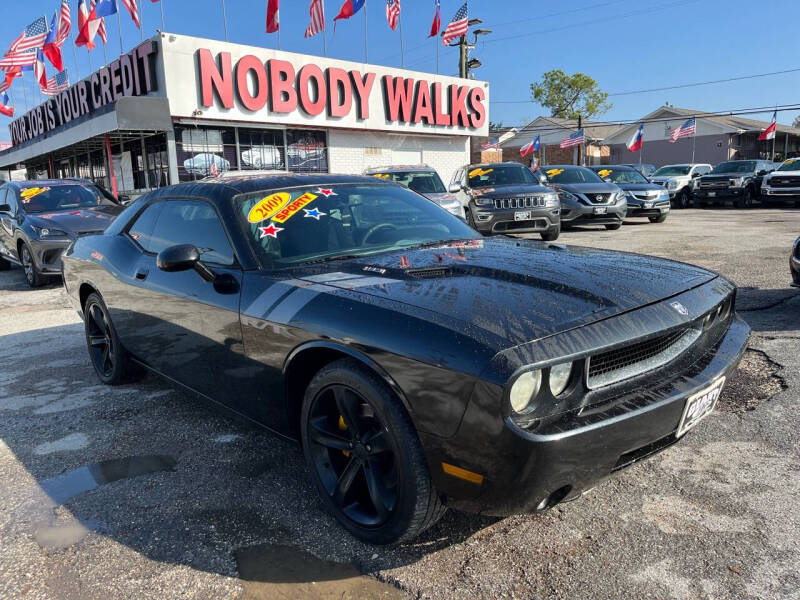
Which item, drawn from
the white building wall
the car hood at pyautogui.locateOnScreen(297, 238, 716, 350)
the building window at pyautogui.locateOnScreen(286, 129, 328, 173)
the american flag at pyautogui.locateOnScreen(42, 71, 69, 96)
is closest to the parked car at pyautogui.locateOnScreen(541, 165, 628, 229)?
the building window at pyautogui.locateOnScreen(286, 129, 328, 173)

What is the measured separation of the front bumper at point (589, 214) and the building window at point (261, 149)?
378 inches

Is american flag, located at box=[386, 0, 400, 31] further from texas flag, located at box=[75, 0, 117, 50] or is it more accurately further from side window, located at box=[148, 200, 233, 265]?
side window, located at box=[148, 200, 233, 265]

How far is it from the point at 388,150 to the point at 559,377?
67.8 feet

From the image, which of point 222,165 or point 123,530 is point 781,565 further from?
point 222,165

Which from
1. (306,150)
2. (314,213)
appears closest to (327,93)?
(306,150)

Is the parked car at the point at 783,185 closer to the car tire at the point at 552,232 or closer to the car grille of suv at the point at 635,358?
the car tire at the point at 552,232

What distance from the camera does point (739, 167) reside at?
20969 mm

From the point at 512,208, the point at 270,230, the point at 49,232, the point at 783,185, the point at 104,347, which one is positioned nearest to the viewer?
the point at 270,230

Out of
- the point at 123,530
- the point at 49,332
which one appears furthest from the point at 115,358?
the point at 49,332

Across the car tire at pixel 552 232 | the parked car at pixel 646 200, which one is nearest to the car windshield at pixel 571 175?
the parked car at pixel 646 200

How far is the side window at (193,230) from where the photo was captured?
119 inches

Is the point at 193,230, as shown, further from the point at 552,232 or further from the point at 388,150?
the point at 388,150

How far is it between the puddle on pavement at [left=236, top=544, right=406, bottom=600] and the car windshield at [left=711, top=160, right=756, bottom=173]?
74.4 ft

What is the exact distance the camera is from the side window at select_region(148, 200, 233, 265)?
119 inches
